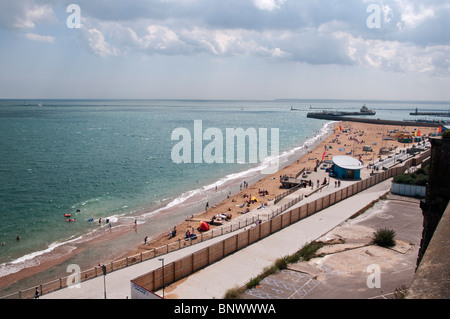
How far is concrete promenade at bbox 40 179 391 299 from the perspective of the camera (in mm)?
15680

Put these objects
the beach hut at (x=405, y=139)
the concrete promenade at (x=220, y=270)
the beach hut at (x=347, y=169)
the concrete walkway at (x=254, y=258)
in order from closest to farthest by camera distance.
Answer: the concrete promenade at (x=220, y=270), the concrete walkway at (x=254, y=258), the beach hut at (x=347, y=169), the beach hut at (x=405, y=139)

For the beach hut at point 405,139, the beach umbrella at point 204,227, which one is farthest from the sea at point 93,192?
the beach hut at point 405,139

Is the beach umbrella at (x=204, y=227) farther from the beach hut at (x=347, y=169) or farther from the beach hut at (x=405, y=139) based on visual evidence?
the beach hut at (x=405, y=139)

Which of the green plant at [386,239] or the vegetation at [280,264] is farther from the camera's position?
the green plant at [386,239]

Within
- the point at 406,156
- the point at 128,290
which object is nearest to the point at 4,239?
the point at 128,290

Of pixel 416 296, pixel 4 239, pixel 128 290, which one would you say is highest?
pixel 416 296

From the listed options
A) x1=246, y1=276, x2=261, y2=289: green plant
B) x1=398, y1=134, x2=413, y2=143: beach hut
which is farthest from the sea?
x1=398, y1=134, x2=413, y2=143: beach hut

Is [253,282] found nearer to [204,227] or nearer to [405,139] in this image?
[204,227]

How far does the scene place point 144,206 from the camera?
4097 centimetres

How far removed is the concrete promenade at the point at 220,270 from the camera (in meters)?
15.7

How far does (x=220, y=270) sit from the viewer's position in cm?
1783

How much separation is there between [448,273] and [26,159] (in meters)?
74.7

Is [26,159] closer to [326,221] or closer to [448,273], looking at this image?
[326,221]

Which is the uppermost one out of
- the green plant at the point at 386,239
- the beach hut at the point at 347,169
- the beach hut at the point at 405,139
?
the beach hut at the point at 405,139
